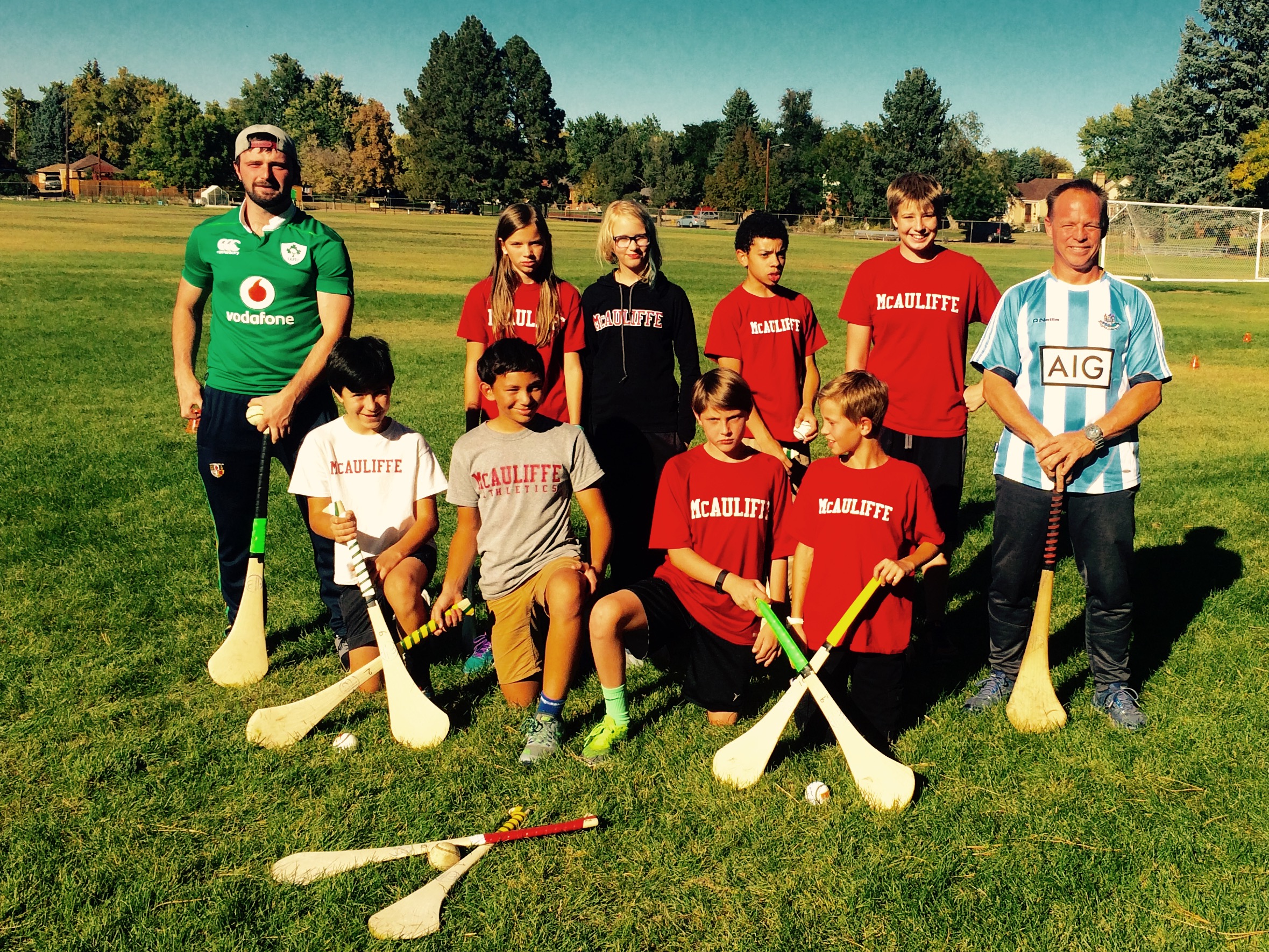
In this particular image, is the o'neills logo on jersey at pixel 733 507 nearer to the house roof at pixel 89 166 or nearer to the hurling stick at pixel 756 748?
the hurling stick at pixel 756 748

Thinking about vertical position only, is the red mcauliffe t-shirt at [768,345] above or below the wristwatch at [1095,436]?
above

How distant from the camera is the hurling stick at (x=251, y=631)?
15.6 feet

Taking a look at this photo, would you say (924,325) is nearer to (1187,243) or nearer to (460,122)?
(1187,243)

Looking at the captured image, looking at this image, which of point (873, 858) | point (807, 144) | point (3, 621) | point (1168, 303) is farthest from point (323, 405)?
point (807, 144)

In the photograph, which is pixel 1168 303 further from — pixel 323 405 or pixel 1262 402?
pixel 323 405

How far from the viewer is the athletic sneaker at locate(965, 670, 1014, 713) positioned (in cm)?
455

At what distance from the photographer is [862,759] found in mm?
3838

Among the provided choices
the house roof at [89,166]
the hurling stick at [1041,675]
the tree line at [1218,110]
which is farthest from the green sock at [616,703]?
the house roof at [89,166]

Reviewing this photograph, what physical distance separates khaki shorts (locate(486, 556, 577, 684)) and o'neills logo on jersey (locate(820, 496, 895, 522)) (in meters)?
1.15

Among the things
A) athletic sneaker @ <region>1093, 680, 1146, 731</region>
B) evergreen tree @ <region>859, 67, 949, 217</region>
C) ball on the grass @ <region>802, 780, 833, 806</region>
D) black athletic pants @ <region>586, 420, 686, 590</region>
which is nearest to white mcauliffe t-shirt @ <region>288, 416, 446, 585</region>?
black athletic pants @ <region>586, 420, 686, 590</region>

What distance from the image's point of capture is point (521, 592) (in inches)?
177

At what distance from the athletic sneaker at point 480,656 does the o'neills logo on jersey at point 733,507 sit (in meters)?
1.35

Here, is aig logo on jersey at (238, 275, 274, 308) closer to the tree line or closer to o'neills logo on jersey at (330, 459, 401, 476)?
o'neills logo on jersey at (330, 459, 401, 476)

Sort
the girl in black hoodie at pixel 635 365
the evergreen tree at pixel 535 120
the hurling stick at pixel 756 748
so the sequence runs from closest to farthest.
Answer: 1. the hurling stick at pixel 756 748
2. the girl in black hoodie at pixel 635 365
3. the evergreen tree at pixel 535 120
